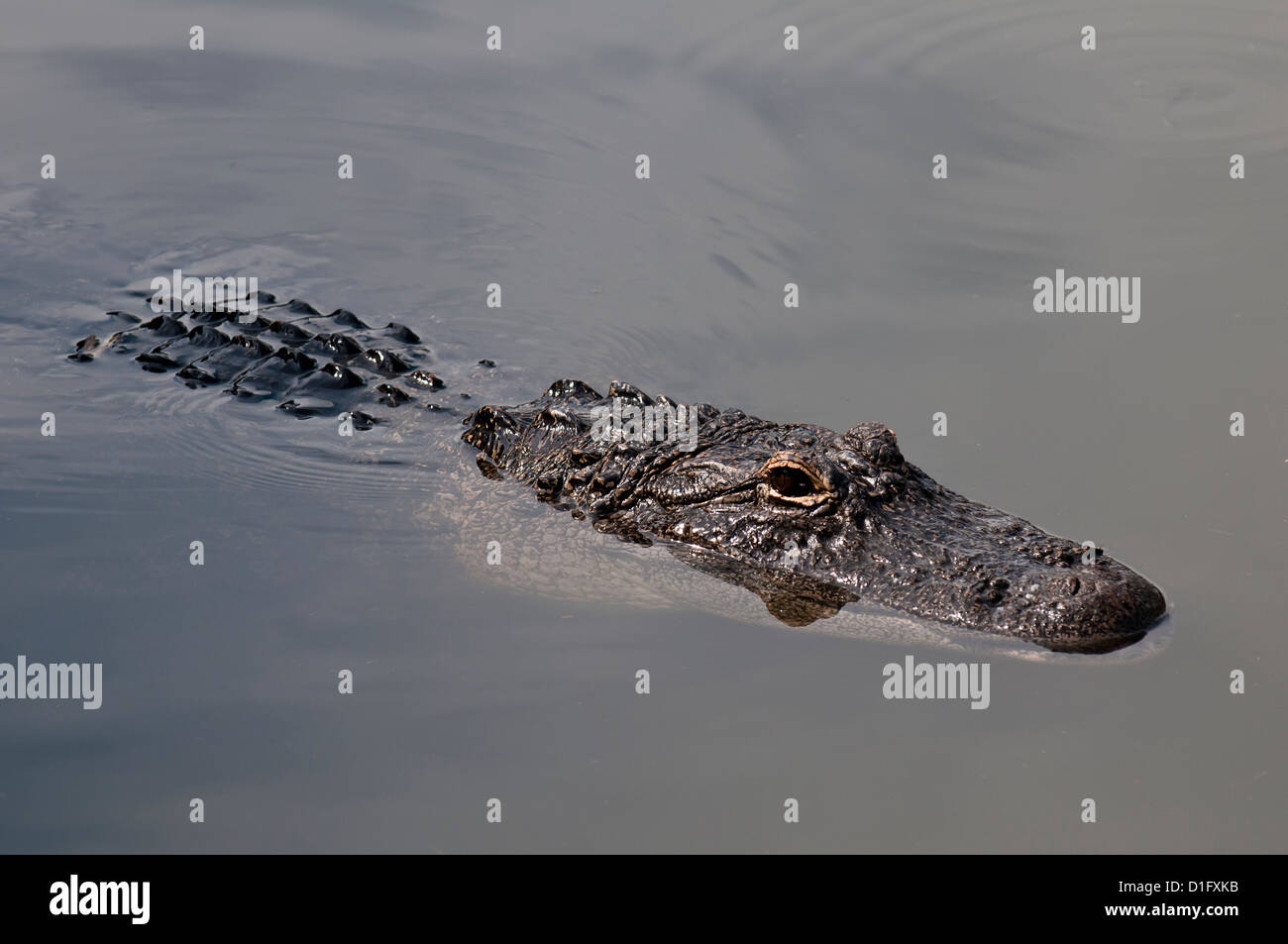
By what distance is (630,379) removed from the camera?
864 cm

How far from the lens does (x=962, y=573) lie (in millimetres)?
5734

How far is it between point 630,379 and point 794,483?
272 cm

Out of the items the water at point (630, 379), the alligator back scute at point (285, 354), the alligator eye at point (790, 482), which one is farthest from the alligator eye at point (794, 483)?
the alligator back scute at point (285, 354)

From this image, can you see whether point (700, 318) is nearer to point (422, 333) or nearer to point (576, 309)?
point (576, 309)

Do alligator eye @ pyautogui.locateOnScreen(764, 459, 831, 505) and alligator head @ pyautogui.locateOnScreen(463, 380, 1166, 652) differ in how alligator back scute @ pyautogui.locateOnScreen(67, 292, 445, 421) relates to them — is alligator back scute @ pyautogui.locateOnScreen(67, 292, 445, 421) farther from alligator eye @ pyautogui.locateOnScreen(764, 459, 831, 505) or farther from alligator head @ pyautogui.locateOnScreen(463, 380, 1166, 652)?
alligator eye @ pyautogui.locateOnScreen(764, 459, 831, 505)

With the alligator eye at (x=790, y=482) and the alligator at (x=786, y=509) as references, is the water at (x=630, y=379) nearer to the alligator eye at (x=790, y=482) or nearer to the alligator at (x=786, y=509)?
the alligator at (x=786, y=509)

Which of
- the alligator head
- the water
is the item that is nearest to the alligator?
the alligator head

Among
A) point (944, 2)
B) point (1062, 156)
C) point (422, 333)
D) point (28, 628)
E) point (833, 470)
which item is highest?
point (944, 2)

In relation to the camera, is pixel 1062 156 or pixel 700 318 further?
pixel 1062 156

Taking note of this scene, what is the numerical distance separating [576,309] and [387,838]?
559 centimetres

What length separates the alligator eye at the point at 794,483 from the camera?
6098 millimetres

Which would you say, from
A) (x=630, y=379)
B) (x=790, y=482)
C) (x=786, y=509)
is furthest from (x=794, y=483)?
(x=630, y=379)

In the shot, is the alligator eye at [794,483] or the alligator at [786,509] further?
the alligator eye at [794,483]

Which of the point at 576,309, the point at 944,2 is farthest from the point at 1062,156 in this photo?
the point at 576,309
